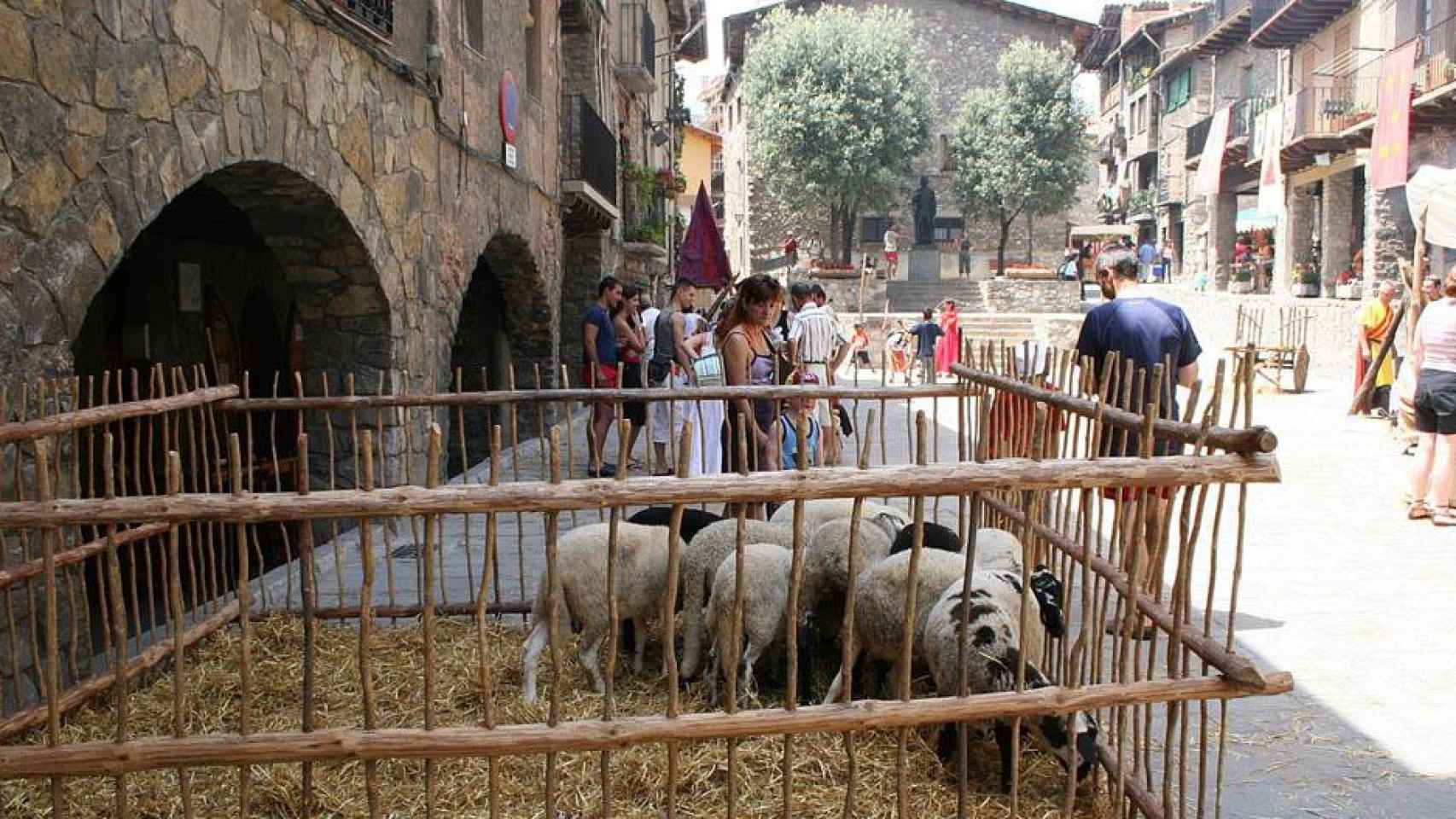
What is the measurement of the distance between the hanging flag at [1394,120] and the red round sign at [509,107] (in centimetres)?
1401

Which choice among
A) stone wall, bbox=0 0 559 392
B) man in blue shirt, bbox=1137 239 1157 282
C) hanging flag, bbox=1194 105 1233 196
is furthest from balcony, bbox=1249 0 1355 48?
stone wall, bbox=0 0 559 392

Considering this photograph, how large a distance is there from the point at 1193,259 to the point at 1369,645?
34.0 meters

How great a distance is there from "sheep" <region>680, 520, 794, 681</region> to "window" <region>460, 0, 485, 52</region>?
656cm

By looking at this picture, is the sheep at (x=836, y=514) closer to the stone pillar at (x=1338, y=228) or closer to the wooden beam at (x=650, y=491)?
the wooden beam at (x=650, y=491)

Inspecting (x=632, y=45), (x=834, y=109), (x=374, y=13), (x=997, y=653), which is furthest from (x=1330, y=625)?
(x=834, y=109)

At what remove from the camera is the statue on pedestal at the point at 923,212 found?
4009 centimetres

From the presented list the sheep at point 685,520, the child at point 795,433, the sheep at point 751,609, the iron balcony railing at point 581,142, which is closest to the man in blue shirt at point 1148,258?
the iron balcony railing at point 581,142

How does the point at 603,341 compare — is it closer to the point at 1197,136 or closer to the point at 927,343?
the point at 927,343

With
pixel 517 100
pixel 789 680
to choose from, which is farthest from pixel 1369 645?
pixel 517 100

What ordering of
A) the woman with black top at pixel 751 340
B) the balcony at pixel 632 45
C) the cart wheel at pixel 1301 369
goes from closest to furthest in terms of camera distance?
1. the woman with black top at pixel 751 340
2. the cart wheel at pixel 1301 369
3. the balcony at pixel 632 45

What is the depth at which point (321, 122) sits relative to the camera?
677cm

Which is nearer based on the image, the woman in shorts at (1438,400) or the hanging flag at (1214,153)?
the woman in shorts at (1438,400)

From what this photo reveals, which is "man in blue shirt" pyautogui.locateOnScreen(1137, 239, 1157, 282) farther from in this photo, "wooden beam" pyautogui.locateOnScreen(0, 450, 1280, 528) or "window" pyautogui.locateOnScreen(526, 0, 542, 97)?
"wooden beam" pyautogui.locateOnScreen(0, 450, 1280, 528)

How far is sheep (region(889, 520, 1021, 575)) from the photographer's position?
178 inches
